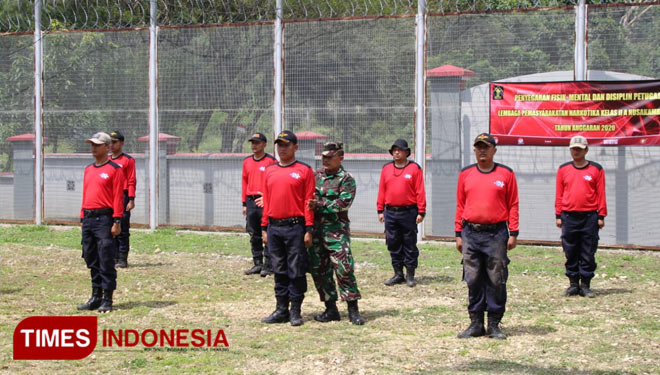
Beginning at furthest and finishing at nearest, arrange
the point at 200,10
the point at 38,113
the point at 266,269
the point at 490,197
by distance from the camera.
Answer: the point at 38,113 < the point at 200,10 < the point at 266,269 < the point at 490,197

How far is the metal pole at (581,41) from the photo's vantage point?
46.9 ft

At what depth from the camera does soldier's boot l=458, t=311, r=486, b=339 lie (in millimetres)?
8055

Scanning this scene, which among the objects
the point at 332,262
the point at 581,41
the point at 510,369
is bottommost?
the point at 510,369

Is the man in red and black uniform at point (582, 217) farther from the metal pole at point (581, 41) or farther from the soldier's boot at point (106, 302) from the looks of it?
the soldier's boot at point (106, 302)

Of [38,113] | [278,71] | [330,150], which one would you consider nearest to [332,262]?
[330,150]

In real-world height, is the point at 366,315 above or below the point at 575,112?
below

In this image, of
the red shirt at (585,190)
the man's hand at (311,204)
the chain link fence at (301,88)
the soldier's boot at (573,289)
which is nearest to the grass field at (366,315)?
the soldier's boot at (573,289)

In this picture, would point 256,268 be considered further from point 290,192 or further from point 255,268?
point 290,192

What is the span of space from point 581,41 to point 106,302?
9.26 meters

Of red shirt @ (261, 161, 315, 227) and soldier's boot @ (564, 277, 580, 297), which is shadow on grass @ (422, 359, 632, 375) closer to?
red shirt @ (261, 161, 315, 227)

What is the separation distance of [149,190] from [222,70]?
286 centimetres

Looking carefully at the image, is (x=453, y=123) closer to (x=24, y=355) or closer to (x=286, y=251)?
(x=286, y=251)

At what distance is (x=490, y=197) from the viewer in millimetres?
8008

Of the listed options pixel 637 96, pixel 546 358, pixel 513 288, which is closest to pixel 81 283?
pixel 513 288
